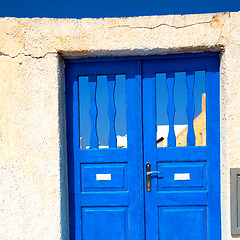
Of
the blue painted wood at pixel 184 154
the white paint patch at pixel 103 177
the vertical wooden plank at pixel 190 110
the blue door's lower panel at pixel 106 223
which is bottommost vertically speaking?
the blue door's lower panel at pixel 106 223

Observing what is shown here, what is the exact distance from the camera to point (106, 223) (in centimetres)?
292

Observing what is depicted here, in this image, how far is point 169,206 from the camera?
288cm

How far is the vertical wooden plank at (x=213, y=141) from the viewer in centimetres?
282

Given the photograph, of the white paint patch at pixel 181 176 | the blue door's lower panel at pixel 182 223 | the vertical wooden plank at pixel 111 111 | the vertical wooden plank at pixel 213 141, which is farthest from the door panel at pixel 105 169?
the vertical wooden plank at pixel 213 141

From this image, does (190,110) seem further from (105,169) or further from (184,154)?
(105,169)

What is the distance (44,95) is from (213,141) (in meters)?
1.70

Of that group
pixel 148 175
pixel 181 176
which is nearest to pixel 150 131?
pixel 148 175

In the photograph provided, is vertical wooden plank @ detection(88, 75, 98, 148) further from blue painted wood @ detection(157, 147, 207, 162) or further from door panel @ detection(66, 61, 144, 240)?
blue painted wood @ detection(157, 147, 207, 162)

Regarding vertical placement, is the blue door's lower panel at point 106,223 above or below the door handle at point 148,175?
below

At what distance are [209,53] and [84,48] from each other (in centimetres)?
121

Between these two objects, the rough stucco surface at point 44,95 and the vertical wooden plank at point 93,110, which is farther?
the vertical wooden plank at point 93,110

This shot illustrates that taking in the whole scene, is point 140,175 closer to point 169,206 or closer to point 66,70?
point 169,206

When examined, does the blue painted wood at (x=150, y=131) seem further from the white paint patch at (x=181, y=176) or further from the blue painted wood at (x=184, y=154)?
the white paint patch at (x=181, y=176)

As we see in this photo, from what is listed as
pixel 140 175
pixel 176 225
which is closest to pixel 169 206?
pixel 176 225
